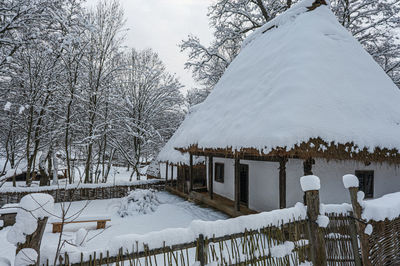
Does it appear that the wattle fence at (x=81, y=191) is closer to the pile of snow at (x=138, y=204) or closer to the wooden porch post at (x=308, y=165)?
the pile of snow at (x=138, y=204)

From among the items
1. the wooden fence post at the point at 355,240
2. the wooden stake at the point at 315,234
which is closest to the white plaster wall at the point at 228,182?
the wooden fence post at the point at 355,240

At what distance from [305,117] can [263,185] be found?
3.44 m

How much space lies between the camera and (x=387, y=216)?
344 cm

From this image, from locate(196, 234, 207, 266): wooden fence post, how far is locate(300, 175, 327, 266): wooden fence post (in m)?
1.69

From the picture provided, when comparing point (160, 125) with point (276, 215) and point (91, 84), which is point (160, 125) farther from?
point (276, 215)

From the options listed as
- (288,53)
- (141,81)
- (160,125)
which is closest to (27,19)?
(288,53)

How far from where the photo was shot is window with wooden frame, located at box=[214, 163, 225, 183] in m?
10.4

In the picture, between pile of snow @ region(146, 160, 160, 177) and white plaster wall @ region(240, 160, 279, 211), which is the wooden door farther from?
pile of snow @ region(146, 160, 160, 177)

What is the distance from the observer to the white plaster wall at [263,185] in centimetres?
698

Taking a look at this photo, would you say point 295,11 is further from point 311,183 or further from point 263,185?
point 311,183

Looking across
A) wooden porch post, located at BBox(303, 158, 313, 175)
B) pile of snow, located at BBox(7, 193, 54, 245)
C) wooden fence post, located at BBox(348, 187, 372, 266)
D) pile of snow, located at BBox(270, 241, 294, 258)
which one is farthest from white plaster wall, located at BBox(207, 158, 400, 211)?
pile of snow, located at BBox(7, 193, 54, 245)

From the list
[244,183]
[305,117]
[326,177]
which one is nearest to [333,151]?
[305,117]

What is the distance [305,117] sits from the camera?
484 centimetres

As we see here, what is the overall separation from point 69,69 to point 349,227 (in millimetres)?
13878
